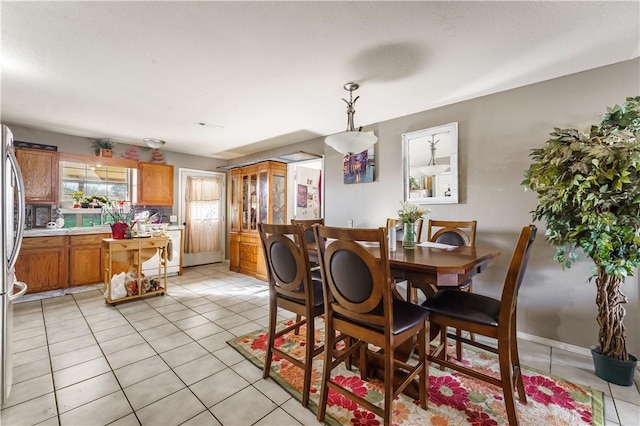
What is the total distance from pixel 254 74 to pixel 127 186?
4.14 m

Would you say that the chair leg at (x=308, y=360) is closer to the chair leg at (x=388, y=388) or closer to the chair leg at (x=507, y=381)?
the chair leg at (x=388, y=388)

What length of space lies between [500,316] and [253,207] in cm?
437

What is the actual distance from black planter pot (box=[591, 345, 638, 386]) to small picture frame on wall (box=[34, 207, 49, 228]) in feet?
22.5

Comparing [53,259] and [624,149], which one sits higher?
[624,149]

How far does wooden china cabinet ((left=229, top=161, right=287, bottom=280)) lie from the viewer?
4879 mm

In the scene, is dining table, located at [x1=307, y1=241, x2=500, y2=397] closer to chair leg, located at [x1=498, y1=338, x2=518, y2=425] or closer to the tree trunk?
chair leg, located at [x1=498, y1=338, x2=518, y2=425]

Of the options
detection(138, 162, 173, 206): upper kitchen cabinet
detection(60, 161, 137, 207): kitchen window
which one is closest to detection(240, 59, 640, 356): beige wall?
detection(138, 162, 173, 206): upper kitchen cabinet

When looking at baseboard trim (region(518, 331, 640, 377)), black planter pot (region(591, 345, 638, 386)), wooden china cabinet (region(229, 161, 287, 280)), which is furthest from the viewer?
wooden china cabinet (region(229, 161, 287, 280))

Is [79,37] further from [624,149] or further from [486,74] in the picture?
[624,149]

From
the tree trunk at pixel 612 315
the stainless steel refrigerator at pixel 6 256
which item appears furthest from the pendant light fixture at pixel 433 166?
the stainless steel refrigerator at pixel 6 256

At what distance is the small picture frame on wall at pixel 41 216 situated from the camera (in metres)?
4.21

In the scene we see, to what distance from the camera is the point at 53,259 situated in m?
3.85

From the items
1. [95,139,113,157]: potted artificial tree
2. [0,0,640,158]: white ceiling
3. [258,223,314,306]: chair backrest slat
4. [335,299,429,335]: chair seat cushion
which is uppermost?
[0,0,640,158]: white ceiling

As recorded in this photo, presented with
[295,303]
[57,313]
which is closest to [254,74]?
[295,303]
